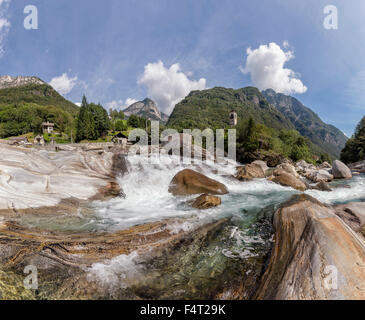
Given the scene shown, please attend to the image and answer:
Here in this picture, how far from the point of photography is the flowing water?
12.6 ft

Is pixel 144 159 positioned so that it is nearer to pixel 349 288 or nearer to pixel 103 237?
pixel 103 237

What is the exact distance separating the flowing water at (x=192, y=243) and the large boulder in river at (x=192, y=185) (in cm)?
63

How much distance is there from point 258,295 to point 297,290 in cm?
75

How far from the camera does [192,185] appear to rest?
1148 cm

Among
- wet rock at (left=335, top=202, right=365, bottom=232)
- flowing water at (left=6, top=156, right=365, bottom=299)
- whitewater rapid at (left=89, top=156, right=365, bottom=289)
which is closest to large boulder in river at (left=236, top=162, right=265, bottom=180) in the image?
whitewater rapid at (left=89, top=156, right=365, bottom=289)

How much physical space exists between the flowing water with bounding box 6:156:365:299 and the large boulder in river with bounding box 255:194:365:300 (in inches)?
20.2

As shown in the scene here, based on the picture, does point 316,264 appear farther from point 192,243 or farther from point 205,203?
point 205,203

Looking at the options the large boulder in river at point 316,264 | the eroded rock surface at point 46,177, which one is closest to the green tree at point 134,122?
the eroded rock surface at point 46,177

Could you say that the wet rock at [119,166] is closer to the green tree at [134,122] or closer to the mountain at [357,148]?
the mountain at [357,148]

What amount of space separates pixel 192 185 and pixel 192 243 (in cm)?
611

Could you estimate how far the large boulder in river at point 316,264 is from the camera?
308 cm

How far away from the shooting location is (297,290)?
315 cm

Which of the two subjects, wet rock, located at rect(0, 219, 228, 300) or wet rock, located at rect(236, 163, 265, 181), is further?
wet rock, located at rect(236, 163, 265, 181)

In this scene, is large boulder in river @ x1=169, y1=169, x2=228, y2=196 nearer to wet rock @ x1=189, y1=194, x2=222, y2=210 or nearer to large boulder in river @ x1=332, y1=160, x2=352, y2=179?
wet rock @ x1=189, y1=194, x2=222, y2=210
